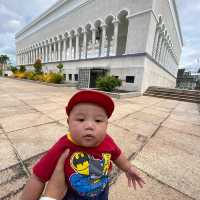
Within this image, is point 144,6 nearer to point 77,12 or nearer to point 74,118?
point 77,12

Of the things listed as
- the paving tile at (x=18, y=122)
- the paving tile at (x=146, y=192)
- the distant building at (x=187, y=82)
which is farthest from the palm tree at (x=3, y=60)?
the paving tile at (x=146, y=192)

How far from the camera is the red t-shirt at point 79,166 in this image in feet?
2.80

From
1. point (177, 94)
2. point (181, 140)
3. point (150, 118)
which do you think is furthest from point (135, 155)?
point (177, 94)

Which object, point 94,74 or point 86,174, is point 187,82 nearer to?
point 94,74

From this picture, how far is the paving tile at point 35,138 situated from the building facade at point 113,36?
11.9 metres

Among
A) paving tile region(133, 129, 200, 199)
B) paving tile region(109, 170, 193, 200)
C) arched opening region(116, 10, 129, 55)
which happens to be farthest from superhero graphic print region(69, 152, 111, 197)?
arched opening region(116, 10, 129, 55)

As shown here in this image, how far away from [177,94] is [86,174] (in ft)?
47.2

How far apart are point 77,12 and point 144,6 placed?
1183cm

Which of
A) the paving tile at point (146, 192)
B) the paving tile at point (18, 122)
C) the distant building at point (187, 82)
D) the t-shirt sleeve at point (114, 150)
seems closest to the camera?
the t-shirt sleeve at point (114, 150)

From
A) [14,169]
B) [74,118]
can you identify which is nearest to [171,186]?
[74,118]

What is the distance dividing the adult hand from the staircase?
13.7 m

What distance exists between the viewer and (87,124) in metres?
0.84

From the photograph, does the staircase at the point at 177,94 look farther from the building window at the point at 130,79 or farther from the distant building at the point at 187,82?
the distant building at the point at 187,82

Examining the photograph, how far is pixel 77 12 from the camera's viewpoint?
2064cm
